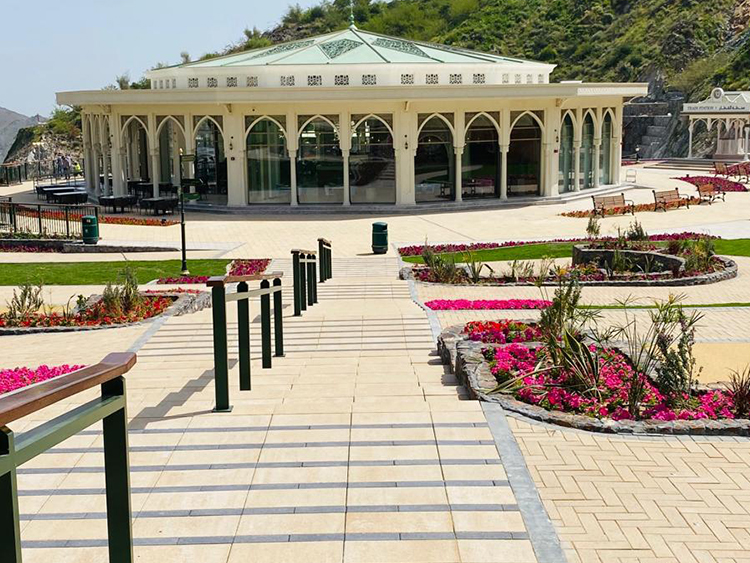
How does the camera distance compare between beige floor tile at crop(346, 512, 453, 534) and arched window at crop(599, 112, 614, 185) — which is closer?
beige floor tile at crop(346, 512, 453, 534)

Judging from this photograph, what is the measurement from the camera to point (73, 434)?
355cm

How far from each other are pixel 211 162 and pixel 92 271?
13.8 meters

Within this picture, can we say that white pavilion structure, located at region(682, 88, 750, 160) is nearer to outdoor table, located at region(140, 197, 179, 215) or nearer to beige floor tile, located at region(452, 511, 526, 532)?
outdoor table, located at region(140, 197, 179, 215)

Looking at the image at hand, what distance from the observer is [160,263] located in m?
21.6

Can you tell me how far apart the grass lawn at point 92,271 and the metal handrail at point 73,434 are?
15256 mm

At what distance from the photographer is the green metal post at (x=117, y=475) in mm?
3826

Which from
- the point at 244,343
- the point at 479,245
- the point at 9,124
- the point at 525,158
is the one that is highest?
the point at 9,124

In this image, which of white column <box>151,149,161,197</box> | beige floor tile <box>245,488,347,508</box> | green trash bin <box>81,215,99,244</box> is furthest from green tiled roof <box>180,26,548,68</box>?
beige floor tile <box>245,488,347,508</box>

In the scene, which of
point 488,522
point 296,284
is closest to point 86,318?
point 296,284

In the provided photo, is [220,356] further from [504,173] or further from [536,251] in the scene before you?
[504,173]

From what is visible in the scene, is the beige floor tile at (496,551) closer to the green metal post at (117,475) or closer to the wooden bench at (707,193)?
the green metal post at (117,475)

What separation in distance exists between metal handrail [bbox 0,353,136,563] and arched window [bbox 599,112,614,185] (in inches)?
1385

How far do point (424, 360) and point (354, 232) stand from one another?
16562 mm

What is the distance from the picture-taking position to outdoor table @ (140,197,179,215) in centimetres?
3119
